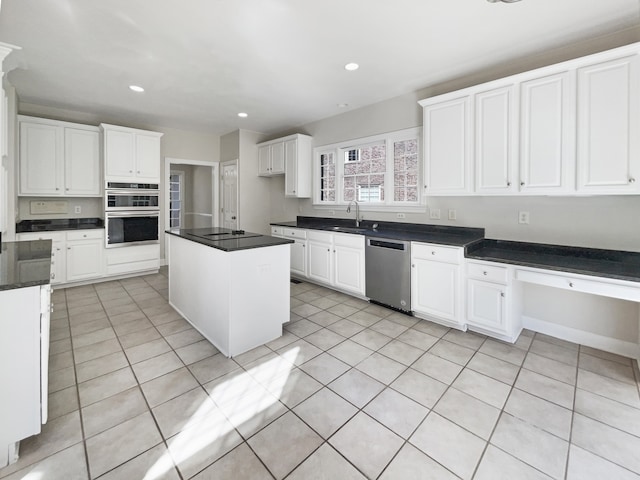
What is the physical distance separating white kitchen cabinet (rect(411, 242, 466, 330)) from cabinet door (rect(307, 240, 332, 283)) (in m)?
1.24

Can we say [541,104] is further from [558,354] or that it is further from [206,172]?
[206,172]

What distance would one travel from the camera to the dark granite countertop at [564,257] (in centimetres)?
206

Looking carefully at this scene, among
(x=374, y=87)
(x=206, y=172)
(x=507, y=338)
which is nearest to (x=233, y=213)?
(x=206, y=172)

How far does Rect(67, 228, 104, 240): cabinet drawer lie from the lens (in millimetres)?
A: 4046

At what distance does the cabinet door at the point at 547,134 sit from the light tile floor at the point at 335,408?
4.66ft

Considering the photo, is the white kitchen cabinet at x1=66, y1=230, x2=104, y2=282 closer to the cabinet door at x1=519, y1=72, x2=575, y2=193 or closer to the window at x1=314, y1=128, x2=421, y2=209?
the window at x1=314, y1=128, x2=421, y2=209

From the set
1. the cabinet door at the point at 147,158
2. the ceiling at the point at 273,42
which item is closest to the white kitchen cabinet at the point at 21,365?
the ceiling at the point at 273,42

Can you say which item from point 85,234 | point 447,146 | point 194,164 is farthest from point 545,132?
point 85,234

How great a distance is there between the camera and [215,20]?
2.19 metres

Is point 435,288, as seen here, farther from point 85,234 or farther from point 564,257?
point 85,234

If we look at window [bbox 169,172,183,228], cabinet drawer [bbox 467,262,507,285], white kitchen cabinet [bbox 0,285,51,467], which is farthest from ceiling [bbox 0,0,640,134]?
window [bbox 169,172,183,228]

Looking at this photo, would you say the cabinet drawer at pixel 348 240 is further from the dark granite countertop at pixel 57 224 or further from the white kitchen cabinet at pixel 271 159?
the dark granite countertop at pixel 57 224

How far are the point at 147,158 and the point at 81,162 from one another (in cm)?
84

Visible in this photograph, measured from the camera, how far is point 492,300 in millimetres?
2555
